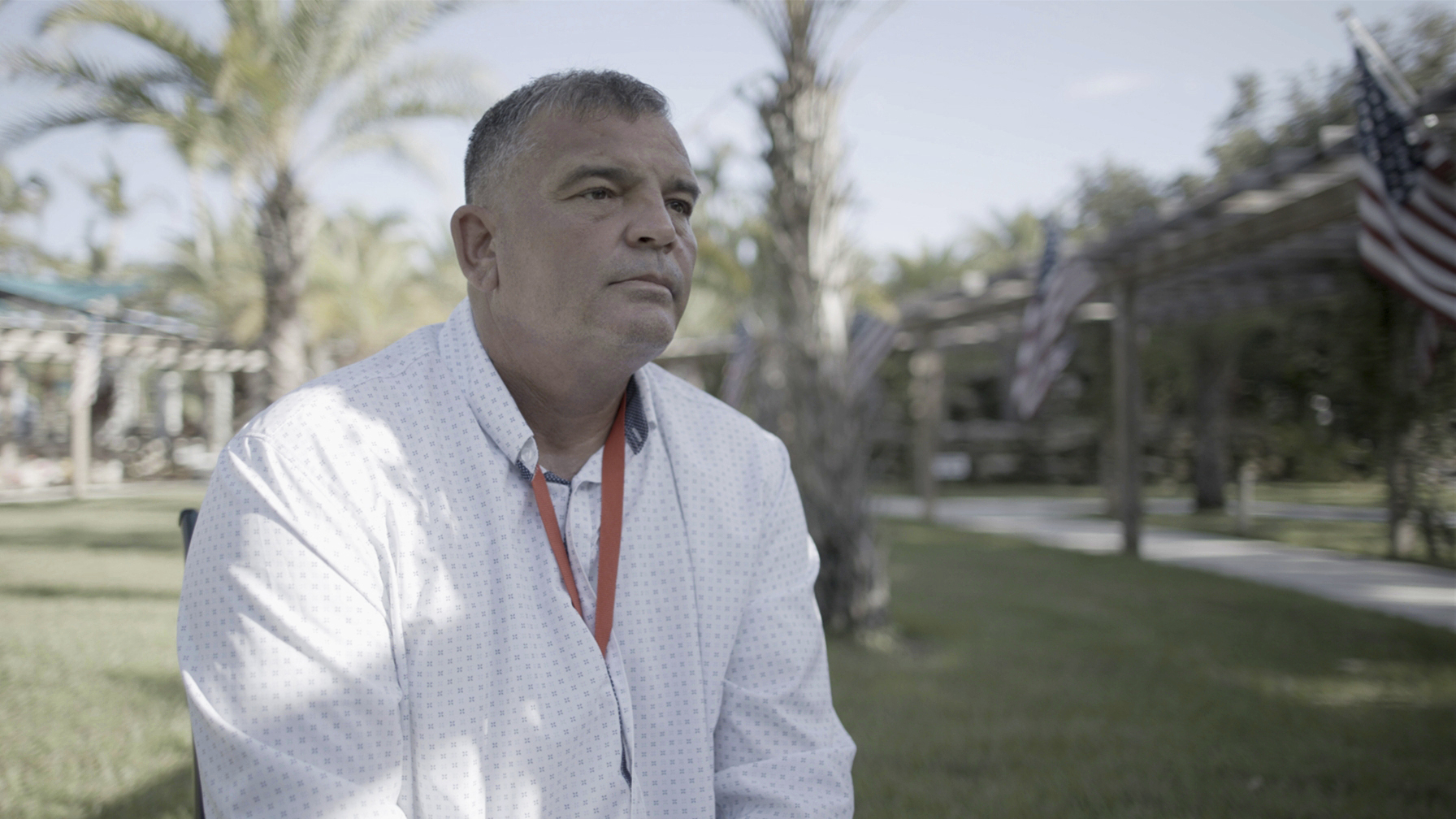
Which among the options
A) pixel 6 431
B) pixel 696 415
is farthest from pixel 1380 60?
pixel 6 431

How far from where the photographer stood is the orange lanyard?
1.59 metres

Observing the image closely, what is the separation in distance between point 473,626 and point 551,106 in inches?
36.2

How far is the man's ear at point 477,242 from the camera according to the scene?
Answer: 1.71 metres

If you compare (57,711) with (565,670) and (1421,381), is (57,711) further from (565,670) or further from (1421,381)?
(1421,381)

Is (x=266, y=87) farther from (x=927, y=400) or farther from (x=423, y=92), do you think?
(x=927, y=400)

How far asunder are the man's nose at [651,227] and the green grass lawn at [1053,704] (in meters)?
2.38

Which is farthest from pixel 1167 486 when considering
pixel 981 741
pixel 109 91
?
pixel 109 91

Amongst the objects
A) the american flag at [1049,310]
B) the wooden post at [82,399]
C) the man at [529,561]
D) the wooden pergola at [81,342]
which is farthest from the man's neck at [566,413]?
the wooden post at [82,399]

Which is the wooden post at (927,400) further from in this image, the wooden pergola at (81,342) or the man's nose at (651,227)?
the man's nose at (651,227)

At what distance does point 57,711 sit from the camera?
397cm

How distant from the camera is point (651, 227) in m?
1.64

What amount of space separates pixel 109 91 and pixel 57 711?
621 cm

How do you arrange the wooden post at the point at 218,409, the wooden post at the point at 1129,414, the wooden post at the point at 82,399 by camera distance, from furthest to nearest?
the wooden post at the point at 218,409, the wooden post at the point at 82,399, the wooden post at the point at 1129,414

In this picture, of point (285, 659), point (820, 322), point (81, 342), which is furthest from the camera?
point (81, 342)
